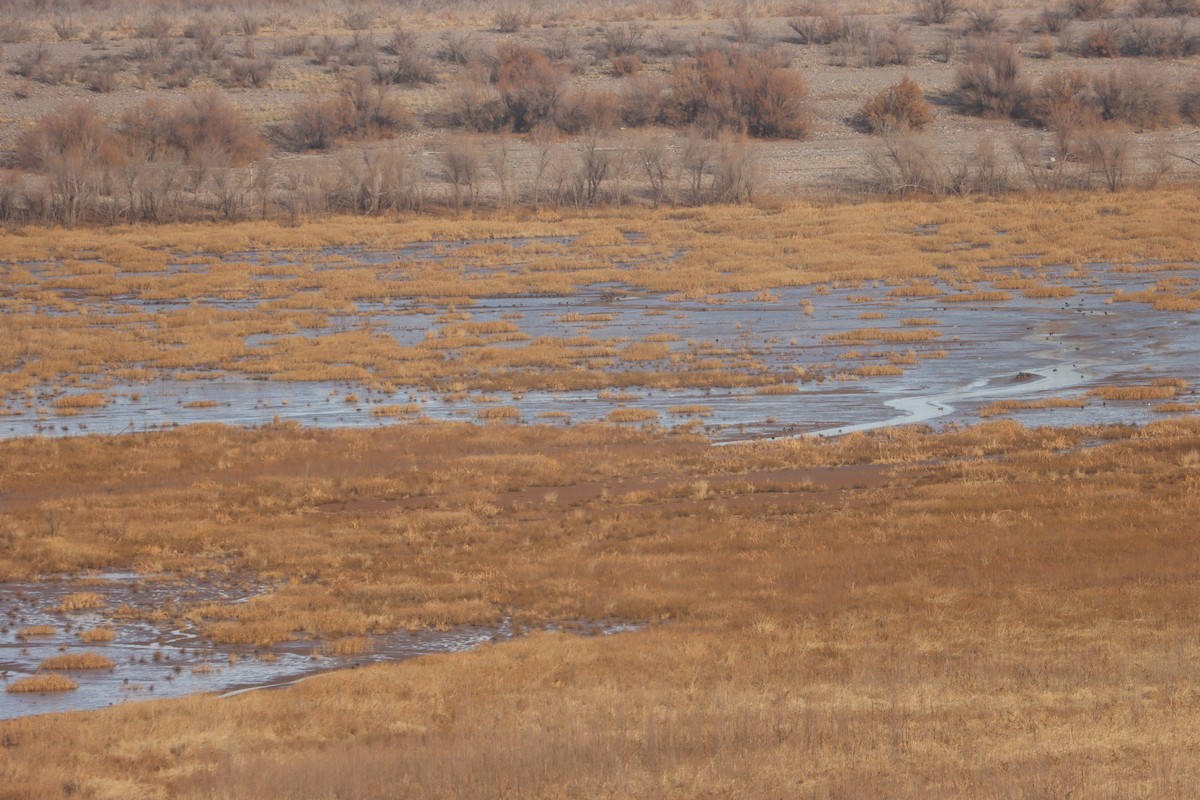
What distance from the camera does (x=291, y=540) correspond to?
2189 cm

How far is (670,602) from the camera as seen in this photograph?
18.4 meters

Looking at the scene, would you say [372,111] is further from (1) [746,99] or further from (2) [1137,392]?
(2) [1137,392]

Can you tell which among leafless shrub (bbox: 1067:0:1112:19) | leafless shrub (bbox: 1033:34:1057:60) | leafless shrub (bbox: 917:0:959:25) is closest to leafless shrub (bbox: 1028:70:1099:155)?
leafless shrub (bbox: 1033:34:1057:60)

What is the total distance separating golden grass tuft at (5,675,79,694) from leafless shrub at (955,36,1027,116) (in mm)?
82518

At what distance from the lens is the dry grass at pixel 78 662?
16.2 m

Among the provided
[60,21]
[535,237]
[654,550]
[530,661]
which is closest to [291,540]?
[654,550]

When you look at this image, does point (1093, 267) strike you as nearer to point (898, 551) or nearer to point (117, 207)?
point (898, 551)

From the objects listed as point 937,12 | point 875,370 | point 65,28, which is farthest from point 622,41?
point 875,370

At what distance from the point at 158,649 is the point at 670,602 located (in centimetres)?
617

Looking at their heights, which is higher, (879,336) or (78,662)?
(78,662)

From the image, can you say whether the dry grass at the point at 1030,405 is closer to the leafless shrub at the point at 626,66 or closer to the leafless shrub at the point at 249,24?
the leafless shrub at the point at 626,66

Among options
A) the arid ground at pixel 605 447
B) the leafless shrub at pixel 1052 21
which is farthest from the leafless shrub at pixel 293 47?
the leafless shrub at pixel 1052 21

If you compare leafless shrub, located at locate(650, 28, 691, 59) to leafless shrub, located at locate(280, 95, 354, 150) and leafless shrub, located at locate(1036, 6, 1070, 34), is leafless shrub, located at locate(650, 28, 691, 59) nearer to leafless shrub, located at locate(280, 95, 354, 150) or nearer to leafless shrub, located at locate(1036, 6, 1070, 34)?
leafless shrub, located at locate(280, 95, 354, 150)

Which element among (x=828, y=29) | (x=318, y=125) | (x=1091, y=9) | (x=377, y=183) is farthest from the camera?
(x=1091, y=9)
